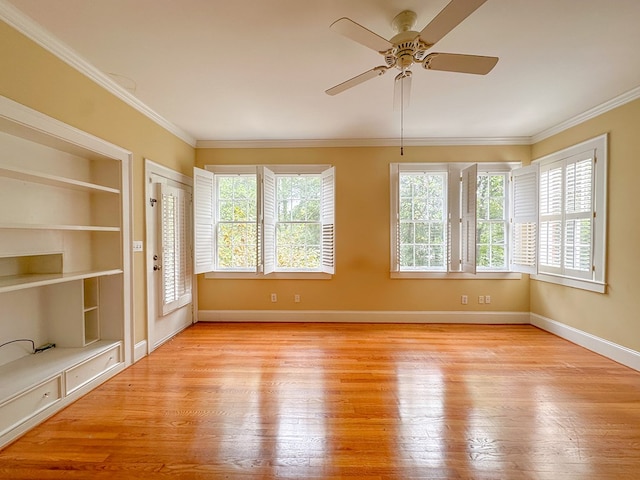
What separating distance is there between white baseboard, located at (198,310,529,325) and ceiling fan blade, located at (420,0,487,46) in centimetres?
332

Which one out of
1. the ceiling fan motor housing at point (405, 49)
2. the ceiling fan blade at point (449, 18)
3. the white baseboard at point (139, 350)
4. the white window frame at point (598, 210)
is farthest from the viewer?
the white window frame at point (598, 210)

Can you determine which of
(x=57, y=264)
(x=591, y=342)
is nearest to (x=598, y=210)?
(x=591, y=342)

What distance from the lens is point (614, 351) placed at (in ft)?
9.29

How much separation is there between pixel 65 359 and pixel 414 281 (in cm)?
389

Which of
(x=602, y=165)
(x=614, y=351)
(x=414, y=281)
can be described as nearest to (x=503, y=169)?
(x=602, y=165)

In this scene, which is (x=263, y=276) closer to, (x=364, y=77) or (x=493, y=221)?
(x=364, y=77)

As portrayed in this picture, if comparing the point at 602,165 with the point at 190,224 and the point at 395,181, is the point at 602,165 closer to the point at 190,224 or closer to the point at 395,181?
the point at 395,181

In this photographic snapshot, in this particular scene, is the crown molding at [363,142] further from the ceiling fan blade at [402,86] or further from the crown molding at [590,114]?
the ceiling fan blade at [402,86]

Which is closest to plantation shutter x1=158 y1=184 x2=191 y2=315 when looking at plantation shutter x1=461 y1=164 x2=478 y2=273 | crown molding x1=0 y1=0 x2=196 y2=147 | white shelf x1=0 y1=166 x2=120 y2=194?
white shelf x1=0 y1=166 x2=120 y2=194

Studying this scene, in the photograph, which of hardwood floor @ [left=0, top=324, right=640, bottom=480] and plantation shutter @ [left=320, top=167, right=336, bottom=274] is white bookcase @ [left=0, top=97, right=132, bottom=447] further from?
plantation shutter @ [left=320, top=167, right=336, bottom=274]

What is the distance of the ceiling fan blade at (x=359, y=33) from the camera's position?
1443 mm

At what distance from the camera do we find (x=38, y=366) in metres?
2.04

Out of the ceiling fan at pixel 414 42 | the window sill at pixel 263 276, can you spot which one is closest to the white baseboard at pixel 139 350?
the window sill at pixel 263 276

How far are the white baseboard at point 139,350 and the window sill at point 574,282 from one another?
4.98m
